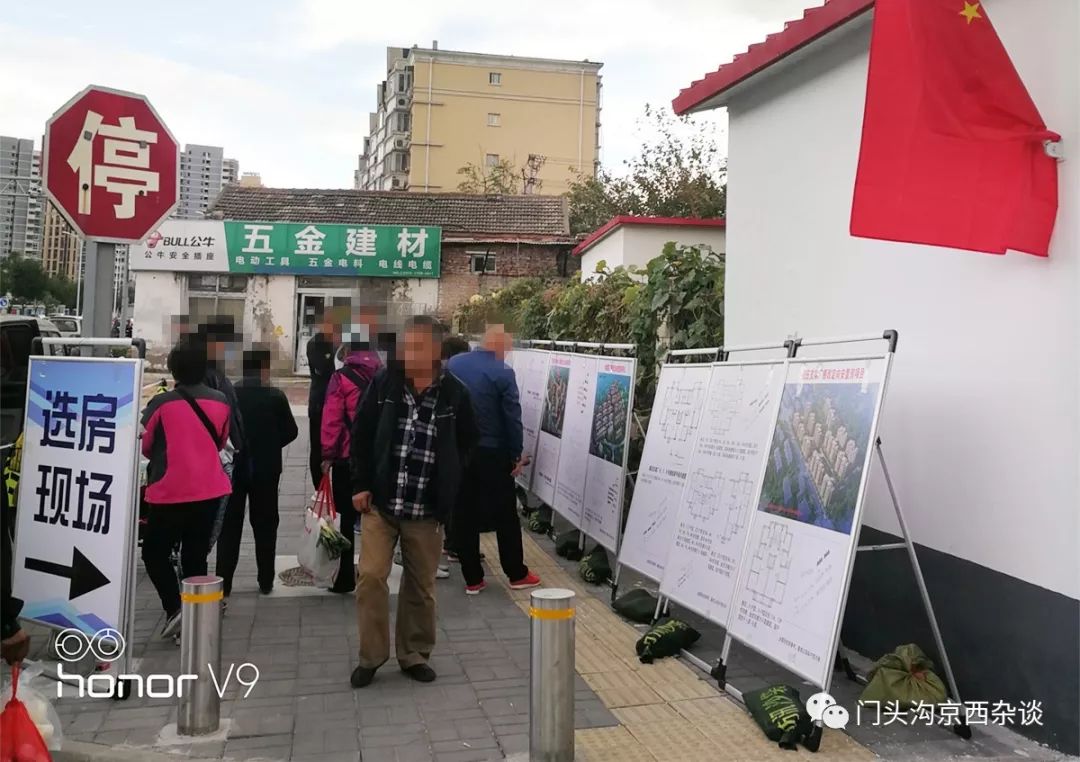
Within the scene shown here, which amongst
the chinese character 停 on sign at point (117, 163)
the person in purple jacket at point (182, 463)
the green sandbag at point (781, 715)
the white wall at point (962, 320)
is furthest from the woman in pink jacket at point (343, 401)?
the green sandbag at point (781, 715)

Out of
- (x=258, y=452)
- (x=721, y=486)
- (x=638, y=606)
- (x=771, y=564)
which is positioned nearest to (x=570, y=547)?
(x=638, y=606)

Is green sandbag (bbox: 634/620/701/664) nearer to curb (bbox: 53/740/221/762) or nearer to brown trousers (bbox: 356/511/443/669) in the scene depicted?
brown trousers (bbox: 356/511/443/669)

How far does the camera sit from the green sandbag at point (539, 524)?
8.56 m

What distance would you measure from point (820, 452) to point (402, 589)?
2335mm

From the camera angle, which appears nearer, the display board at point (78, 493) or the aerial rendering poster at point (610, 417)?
the display board at point (78, 493)

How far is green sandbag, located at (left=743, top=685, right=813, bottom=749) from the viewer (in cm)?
385

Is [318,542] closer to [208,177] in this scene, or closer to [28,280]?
[208,177]

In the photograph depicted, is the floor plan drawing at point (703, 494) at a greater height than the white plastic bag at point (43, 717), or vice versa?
the floor plan drawing at point (703, 494)

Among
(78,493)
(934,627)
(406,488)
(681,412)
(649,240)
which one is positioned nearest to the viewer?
(934,627)

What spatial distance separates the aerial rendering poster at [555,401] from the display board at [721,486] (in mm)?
2588

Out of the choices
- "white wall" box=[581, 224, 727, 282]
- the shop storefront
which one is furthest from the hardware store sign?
"white wall" box=[581, 224, 727, 282]

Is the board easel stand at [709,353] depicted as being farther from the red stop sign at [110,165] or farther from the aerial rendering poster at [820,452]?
the red stop sign at [110,165]

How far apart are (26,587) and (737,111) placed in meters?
5.81

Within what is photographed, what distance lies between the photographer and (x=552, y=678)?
3615 mm
